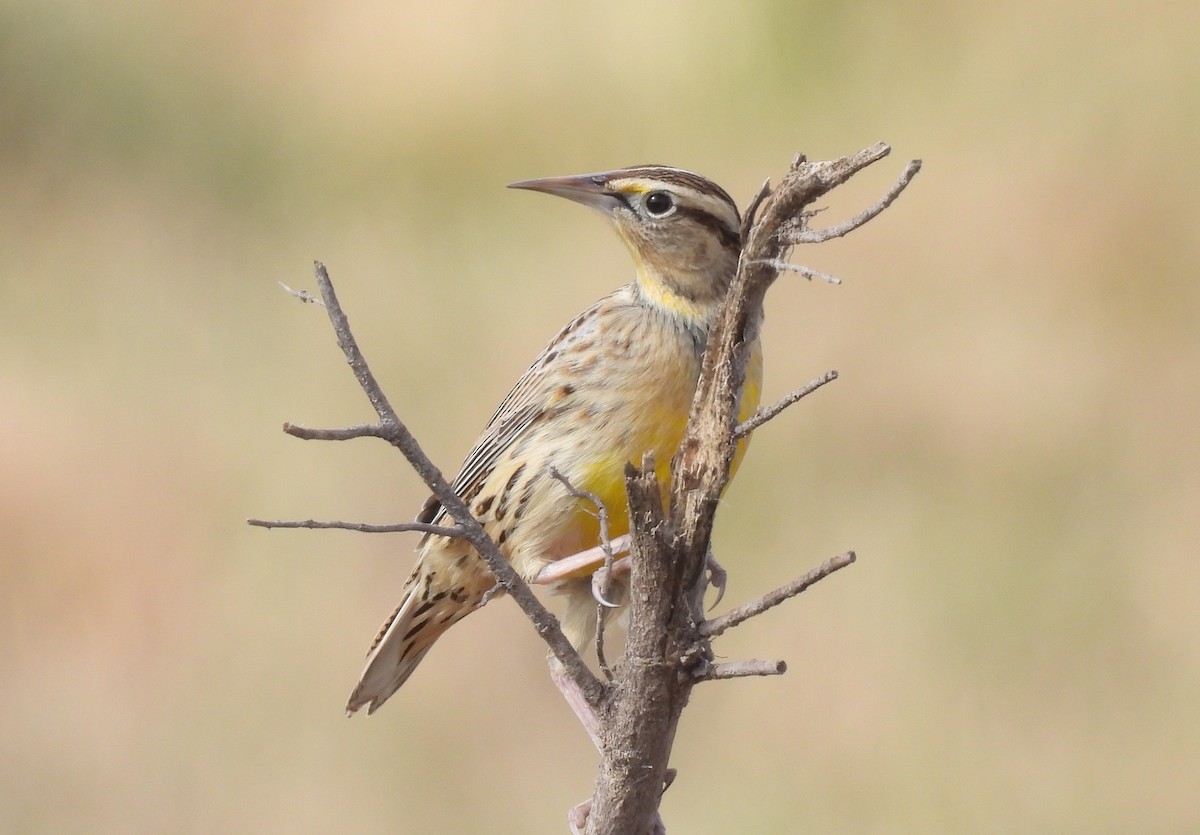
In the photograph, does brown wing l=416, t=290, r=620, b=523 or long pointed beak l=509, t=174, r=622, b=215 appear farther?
brown wing l=416, t=290, r=620, b=523

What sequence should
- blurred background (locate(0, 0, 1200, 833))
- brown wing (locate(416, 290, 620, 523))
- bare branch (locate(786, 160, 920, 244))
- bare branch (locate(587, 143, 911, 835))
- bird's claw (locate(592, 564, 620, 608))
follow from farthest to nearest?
blurred background (locate(0, 0, 1200, 833))
brown wing (locate(416, 290, 620, 523))
bird's claw (locate(592, 564, 620, 608))
bare branch (locate(587, 143, 911, 835))
bare branch (locate(786, 160, 920, 244))

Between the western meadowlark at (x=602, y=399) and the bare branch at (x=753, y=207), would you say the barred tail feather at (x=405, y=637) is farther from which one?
the bare branch at (x=753, y=207)

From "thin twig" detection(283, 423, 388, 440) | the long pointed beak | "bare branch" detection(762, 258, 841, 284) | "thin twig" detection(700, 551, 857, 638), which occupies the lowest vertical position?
"thin twig" detection(700, 551, 857, 638)

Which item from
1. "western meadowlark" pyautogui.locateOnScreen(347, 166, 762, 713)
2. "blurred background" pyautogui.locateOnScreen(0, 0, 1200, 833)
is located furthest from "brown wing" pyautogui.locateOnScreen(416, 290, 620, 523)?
"blurred background" pyautogui.locateOnScreen(0, 0, 1200, 833)

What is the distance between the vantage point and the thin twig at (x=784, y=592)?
2.26 meters

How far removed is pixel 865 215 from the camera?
214cm

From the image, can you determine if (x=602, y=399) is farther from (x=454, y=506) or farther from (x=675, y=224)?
(x=454, y=506)

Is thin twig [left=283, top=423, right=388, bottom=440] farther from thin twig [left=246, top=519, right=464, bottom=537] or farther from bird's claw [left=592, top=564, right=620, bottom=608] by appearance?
bird's claw [left=592, top=564, right=620, bottom=608]

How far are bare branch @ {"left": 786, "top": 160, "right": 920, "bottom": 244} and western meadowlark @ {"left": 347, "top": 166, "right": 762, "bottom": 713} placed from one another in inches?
38.1

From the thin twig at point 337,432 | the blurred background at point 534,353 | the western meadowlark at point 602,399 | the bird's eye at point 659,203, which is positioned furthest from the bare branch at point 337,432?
the blurred background at point 534,353

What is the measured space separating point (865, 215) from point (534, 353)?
226 inches

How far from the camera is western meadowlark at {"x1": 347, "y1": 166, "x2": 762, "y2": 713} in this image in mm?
3455

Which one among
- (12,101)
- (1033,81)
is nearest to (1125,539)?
(1033,81)

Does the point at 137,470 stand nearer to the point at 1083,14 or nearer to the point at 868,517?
the point at 868,517
